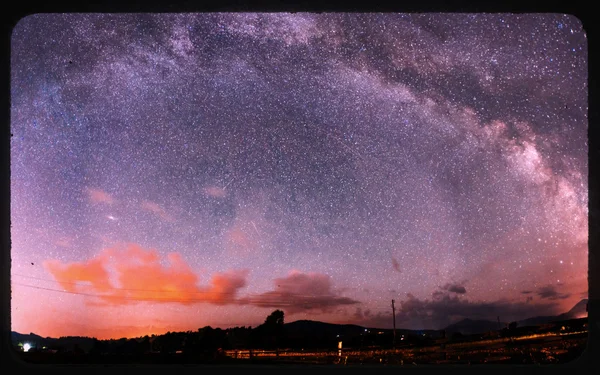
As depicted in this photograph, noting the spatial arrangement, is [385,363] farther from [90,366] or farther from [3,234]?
[3,234]

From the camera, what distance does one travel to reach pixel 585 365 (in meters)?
2.29

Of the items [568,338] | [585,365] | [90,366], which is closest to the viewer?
[585,365]

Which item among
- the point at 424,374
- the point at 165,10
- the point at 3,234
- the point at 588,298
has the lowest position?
the point at 424,374

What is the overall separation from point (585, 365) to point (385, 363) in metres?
0.87

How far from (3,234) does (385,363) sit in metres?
1.90

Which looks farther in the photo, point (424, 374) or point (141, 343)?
point (141, 343)

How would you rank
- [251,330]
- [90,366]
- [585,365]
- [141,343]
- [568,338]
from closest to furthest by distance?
1. [585,365]
2. [90,366]
3. [568,338]
4. [141,343]
5. [251,330]

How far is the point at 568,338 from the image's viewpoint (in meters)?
2.97

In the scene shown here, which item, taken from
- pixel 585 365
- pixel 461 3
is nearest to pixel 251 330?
pixel 585 365

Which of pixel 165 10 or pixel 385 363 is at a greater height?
pixel 165 10

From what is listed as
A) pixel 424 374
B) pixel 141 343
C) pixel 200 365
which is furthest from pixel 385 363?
pixel 141 343

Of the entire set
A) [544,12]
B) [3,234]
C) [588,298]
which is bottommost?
[588,298]

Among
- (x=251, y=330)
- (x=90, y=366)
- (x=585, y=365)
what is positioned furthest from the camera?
(x=251, y=330)

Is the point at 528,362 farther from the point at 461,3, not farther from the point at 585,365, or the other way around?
the point at 461,3
